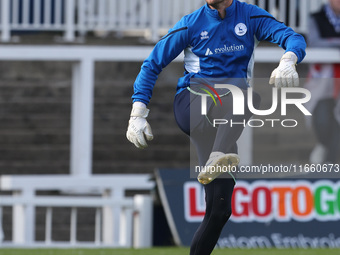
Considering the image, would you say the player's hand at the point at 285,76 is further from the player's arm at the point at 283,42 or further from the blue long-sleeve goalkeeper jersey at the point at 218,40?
the blue long-sleeve goalkeeper jersey at the point at 218,40

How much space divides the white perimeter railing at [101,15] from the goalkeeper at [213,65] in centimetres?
727

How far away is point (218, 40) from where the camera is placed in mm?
6844

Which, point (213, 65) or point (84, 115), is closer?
point (213, 65)

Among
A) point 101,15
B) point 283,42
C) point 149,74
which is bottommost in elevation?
point 149,74

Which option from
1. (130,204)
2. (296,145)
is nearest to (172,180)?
(130,204)

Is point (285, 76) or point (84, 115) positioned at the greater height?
point (285, 76)

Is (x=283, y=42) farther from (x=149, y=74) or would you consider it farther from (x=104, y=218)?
(x=104, y=218)

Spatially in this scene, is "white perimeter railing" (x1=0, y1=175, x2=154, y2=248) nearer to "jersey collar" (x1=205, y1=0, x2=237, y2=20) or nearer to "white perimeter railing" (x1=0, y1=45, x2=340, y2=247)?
"white perimeter railing" (x1=0, y1=45, x2=340, y2=247)

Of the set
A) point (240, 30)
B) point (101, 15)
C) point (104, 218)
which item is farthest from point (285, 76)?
point (101, 15)

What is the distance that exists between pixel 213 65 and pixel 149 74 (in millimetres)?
413

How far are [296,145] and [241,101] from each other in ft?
31.1

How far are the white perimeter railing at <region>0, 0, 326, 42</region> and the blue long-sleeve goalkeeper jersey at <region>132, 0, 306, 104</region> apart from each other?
727cm

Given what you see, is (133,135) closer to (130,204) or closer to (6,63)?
(130,204)

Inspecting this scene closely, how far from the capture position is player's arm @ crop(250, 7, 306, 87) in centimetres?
652
